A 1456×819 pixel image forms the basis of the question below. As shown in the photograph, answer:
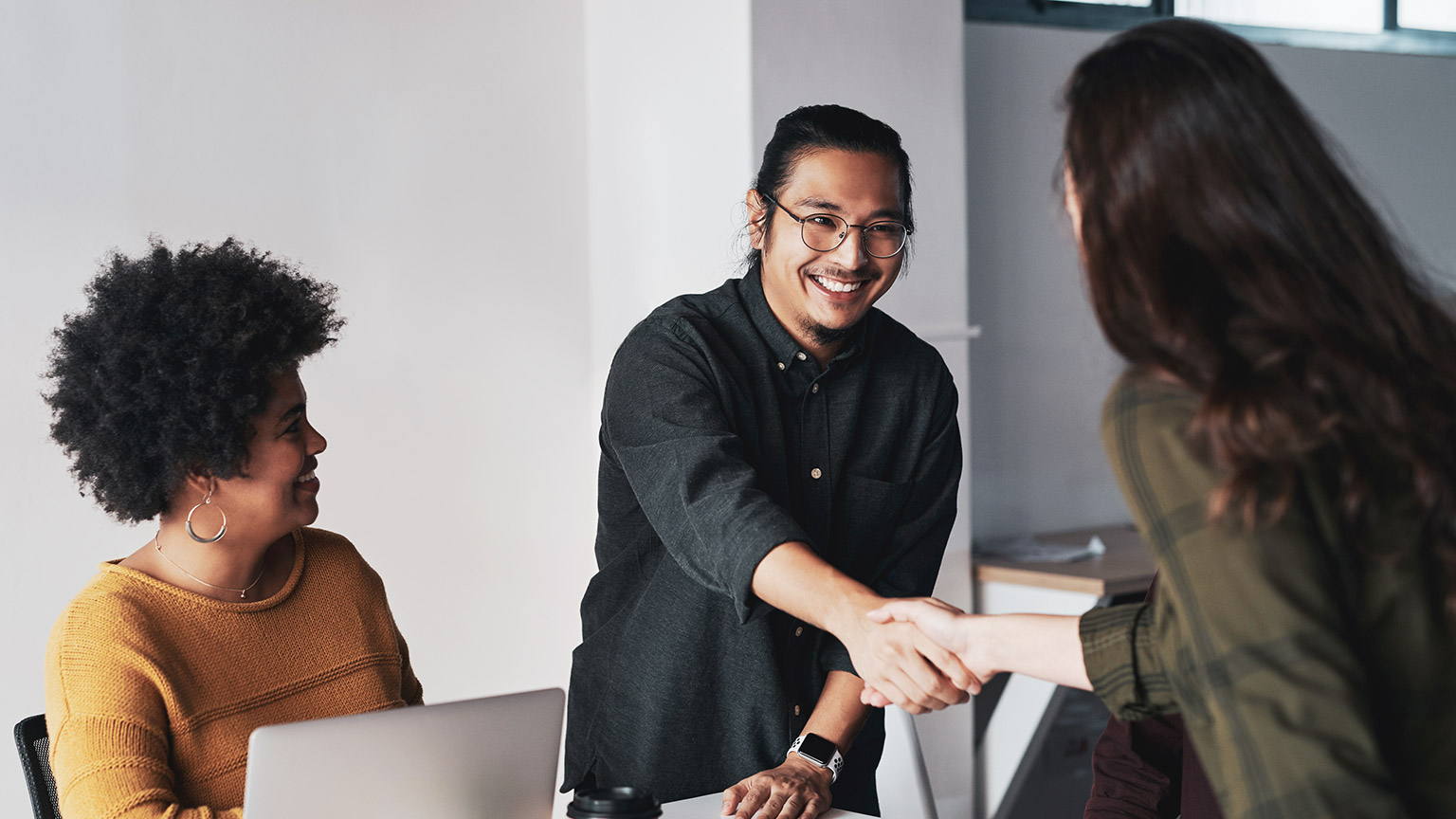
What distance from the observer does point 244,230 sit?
10.00ft

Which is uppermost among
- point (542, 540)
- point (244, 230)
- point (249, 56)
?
point (249, 56)

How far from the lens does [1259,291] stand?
0.89 m

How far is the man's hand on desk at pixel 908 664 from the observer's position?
60.2 inches

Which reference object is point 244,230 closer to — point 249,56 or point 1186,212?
point 249,56

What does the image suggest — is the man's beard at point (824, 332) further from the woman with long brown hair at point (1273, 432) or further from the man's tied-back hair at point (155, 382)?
the woman with long brown hair at point (1273, 432)

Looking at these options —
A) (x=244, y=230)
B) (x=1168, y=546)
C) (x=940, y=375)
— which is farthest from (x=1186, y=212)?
(x=244, y=230)

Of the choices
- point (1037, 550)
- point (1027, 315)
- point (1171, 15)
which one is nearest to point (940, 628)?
point (1037, 550)

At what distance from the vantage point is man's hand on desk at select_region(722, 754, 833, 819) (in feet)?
5.09

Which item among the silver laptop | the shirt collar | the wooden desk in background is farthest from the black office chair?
the wooden desk in background

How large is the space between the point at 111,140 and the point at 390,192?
0.66m

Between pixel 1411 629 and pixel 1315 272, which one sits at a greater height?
pixel 1315 272

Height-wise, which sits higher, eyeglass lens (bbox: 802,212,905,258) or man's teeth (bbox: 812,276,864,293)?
eyeglass lens (bbox: 802,212,905,258)

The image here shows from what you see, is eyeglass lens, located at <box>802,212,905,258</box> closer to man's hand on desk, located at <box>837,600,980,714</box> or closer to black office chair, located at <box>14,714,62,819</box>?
man's hand on desk, located at <box>837,600,980,714</box>

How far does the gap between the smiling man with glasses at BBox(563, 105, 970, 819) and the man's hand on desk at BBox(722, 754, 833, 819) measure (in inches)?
0.4
